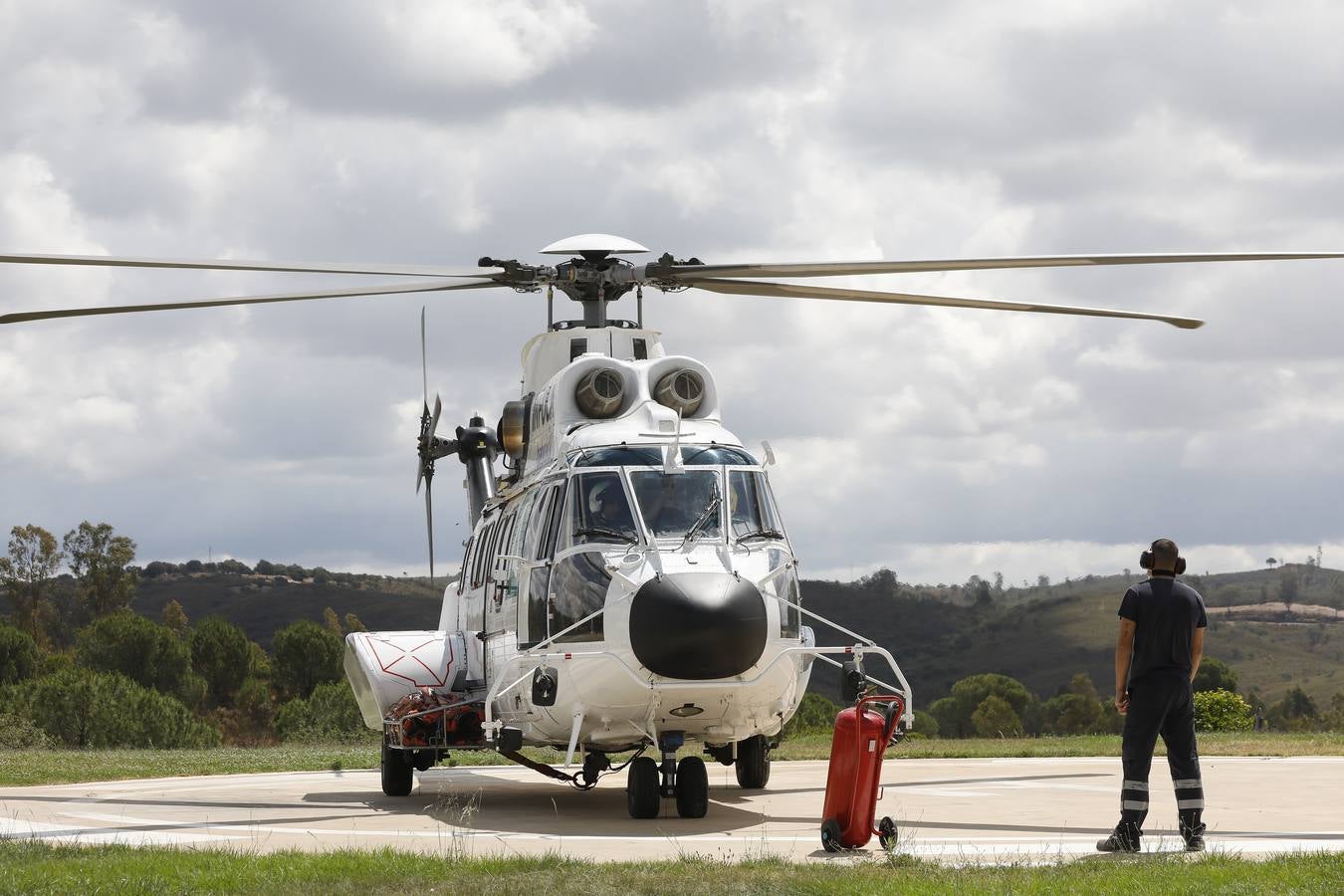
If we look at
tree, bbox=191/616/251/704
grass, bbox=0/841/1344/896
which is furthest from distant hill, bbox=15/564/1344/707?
grass, bbox=0/841/1344/896

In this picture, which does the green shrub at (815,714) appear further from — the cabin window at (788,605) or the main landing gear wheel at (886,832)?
the main landing gear wheel at (886,832)

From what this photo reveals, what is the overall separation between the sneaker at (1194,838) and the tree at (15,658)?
61365 mm

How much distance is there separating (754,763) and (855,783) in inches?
224

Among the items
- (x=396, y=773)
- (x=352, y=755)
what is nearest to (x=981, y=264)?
(x=396, y=773)

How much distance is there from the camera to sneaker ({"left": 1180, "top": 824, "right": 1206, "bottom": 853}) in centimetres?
1076

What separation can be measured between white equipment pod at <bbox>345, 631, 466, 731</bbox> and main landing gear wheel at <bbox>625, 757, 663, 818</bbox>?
3.73 meters

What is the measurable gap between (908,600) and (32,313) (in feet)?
494

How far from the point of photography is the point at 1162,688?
10.9 meters

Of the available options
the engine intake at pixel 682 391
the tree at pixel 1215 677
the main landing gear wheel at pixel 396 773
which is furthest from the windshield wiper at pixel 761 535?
the tree at pixel 1215 677

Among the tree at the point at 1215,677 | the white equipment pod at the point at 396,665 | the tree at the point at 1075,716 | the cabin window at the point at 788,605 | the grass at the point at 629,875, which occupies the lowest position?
the tree at the point at 1075,716

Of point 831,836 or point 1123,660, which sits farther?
point 831,836

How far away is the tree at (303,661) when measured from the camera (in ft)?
253

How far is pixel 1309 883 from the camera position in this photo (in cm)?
884

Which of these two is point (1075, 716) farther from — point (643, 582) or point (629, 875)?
point (629, 875)
